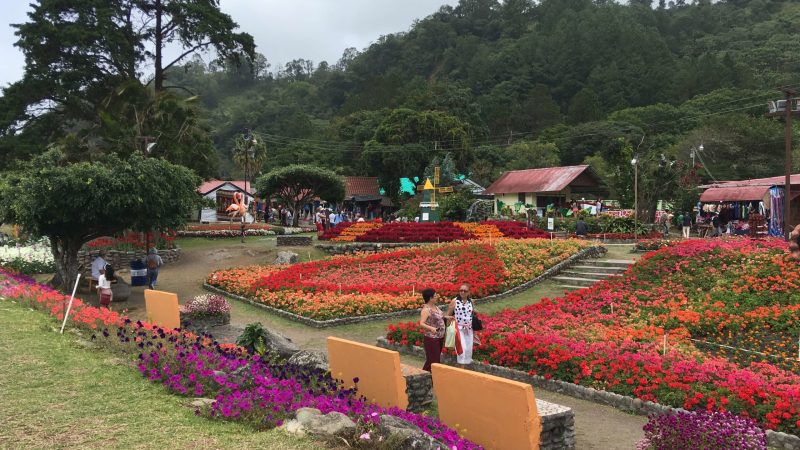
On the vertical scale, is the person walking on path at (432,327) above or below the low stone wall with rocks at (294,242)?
below

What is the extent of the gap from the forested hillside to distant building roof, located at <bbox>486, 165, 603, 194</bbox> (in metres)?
2.66

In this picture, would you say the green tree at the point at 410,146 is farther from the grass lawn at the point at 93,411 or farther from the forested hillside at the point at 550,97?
the grass lawn at the point at 93,411

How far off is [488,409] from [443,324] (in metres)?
3.26

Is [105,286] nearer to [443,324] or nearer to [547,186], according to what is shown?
[443,324]

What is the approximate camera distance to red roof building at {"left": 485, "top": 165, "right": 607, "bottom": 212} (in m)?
41.0

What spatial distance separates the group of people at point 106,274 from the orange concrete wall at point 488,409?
11.9m

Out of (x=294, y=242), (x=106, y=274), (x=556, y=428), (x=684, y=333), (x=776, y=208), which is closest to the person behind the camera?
(x=556, y=428)

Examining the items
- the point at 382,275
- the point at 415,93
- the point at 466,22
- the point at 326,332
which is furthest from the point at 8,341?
the point at 466,22

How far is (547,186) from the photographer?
41375mm

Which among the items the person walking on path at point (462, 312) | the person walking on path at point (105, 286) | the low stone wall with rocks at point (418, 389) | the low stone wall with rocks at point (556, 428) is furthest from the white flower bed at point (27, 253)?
the low stone wall with rocks at point (556, 428)

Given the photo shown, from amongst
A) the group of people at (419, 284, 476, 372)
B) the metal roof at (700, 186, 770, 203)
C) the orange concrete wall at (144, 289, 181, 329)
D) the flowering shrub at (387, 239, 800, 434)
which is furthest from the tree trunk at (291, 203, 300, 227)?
the group of people at (419, 284, 476, 372)

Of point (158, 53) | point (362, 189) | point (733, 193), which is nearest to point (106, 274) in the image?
point (158, 53)

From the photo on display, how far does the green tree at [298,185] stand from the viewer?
41.2 m

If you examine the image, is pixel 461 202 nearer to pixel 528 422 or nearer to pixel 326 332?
pixel 326 332
